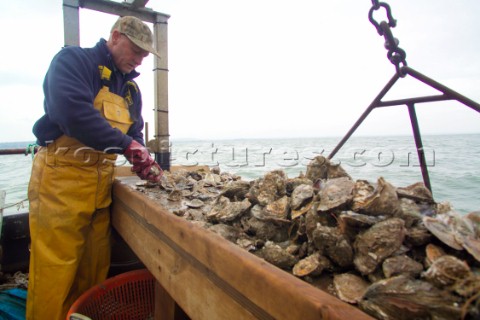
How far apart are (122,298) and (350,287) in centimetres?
193

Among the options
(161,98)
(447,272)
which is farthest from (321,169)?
(161,98)

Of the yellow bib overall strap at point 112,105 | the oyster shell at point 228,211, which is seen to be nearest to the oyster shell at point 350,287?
the oyster shell at point 228,211

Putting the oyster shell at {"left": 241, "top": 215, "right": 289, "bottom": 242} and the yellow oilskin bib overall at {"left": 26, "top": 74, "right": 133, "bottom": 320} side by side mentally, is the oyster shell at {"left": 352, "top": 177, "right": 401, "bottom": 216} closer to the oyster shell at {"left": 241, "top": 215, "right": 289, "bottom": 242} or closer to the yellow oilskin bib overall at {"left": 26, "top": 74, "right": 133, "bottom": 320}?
the oyster shell at {"left": 241, "top": 215, "right": 289, "bottom": 242}

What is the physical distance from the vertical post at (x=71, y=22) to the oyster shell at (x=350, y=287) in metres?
3.61

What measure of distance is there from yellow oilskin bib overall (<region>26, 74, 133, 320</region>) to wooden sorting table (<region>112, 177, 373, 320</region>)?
539mm

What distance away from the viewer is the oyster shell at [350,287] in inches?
31.8

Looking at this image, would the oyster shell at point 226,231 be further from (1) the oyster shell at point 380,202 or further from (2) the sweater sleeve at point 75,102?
(2) the sweater sleeve at point 75,102

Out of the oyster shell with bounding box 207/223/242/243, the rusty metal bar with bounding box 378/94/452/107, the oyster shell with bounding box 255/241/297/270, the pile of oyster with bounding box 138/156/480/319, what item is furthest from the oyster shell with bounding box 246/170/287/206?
the rusty metal bar with bounding box 378/94/452/107

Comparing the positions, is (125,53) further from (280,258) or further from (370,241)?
(370,241)

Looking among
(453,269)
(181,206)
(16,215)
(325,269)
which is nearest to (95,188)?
(181,206)

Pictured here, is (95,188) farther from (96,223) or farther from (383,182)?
(383,182)

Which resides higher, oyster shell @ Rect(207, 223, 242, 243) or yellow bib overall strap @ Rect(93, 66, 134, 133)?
yellow bib overall strap @ Rect(93, 66, 134, 133)

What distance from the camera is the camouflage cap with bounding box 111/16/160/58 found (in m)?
2.02

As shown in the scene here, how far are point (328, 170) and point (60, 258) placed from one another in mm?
1840
